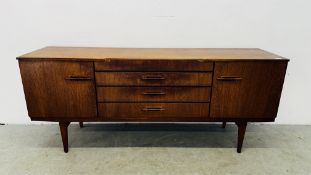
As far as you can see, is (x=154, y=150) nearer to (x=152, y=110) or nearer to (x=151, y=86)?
(x=152, y=110)

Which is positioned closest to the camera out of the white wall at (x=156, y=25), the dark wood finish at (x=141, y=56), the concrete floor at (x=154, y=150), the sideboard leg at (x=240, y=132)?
the dark wood finish at (x=141, y=56)

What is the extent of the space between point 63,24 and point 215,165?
145 cm

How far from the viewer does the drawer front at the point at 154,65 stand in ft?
4.63

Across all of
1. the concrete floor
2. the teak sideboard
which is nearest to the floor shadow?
the concrete floor

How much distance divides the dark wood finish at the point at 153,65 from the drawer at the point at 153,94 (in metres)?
0.12

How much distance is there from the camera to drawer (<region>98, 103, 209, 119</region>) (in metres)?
1.51

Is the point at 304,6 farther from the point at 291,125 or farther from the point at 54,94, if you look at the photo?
the point at 54,94

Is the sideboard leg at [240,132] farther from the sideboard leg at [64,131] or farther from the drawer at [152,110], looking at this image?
the sideboard leg at [64,131]

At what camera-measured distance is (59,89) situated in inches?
57.7

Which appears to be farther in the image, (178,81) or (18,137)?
(18,137)

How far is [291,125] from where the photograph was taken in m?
2.06

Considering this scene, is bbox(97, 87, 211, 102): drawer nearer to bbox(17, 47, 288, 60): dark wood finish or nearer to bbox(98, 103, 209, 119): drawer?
bbox(98, 103, 209, 119): drawer

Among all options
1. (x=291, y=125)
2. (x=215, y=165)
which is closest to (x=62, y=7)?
(x=215, y=165)

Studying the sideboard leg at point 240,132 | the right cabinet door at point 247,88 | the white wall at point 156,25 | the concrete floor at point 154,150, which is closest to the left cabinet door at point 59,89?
the concrete floor at point 154,150
